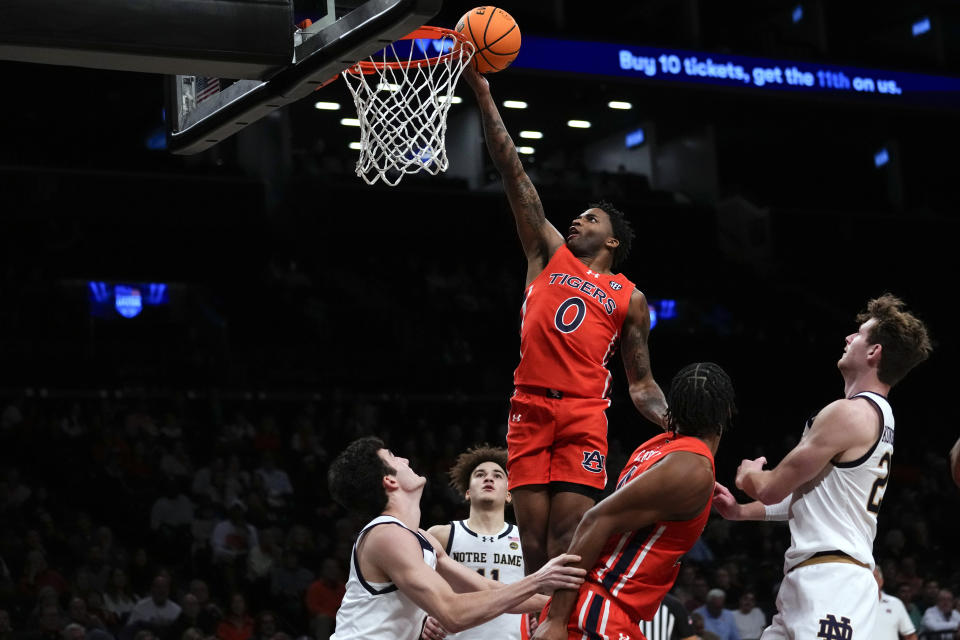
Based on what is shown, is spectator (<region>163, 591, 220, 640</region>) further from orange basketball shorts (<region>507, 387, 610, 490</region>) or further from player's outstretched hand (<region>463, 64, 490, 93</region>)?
player's outstretched hand (<region>463, 64, 490, 93</region>)

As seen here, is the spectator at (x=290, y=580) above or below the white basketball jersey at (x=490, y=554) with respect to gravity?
below

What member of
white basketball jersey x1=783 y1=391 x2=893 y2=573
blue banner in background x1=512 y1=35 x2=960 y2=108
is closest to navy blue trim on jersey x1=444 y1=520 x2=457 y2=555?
white basketball jersey x1=783 y1=391 x2=893 y2=573

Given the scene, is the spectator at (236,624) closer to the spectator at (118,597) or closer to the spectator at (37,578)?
the spectator at (118,597)

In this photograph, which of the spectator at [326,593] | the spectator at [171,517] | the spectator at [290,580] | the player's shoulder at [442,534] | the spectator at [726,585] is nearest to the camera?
the player's shoulder at [442,534]

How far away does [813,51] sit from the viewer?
1806 centimetres

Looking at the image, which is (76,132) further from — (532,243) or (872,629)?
(872,629)

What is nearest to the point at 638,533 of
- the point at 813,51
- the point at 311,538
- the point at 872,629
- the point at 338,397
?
the point at 872,629

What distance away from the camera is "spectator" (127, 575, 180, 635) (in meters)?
11.0

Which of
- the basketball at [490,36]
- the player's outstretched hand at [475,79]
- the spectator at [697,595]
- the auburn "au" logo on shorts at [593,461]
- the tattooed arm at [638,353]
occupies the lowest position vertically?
the spectator at [697,595]

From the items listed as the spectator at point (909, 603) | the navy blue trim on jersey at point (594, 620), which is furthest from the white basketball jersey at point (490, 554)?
the spectator at point (909, 603)

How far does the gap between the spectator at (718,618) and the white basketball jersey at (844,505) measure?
7.12 metres

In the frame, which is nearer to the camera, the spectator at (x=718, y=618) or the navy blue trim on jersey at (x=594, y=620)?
the navy blue trim on jersey at (x=594, y=620)

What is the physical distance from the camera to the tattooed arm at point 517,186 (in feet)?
19.3

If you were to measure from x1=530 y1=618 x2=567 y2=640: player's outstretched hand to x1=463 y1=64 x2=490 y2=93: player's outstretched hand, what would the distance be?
2618mm
